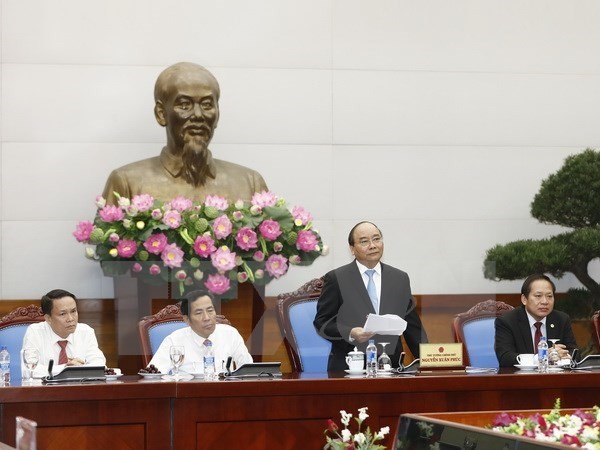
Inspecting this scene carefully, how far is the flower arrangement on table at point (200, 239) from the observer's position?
5.79 meters

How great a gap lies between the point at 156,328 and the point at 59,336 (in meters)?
0.42

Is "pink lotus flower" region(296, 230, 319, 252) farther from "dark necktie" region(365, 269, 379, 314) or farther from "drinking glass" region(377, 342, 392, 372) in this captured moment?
"drinking glass" region(377, 342, 392, 372)

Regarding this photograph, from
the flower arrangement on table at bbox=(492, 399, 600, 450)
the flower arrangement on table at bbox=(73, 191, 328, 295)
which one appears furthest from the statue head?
the flower arrangement on table at bbox=(492, 399, 600, 450)

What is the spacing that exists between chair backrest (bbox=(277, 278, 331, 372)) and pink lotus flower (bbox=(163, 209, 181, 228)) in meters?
0.64

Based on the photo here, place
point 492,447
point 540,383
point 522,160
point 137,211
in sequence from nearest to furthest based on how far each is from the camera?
1. point 492,447
2. point 540,383
3. point 137,211
4. point 522,160

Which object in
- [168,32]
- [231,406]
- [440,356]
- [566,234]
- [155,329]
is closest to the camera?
[231,406]

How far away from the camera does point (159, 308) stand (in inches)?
236

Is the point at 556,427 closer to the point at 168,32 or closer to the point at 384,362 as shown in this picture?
the point at 384,362

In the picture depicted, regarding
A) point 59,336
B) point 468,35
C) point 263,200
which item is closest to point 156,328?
point 59,336

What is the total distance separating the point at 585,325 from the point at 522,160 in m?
1.08

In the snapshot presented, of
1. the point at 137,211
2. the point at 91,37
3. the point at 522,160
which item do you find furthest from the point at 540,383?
the point at 91,37

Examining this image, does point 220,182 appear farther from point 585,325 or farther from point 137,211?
point 585,325

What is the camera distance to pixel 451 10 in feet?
24.0

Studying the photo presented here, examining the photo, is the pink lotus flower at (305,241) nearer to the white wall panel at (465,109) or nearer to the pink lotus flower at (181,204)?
the pink lotus flower at (181,204)
